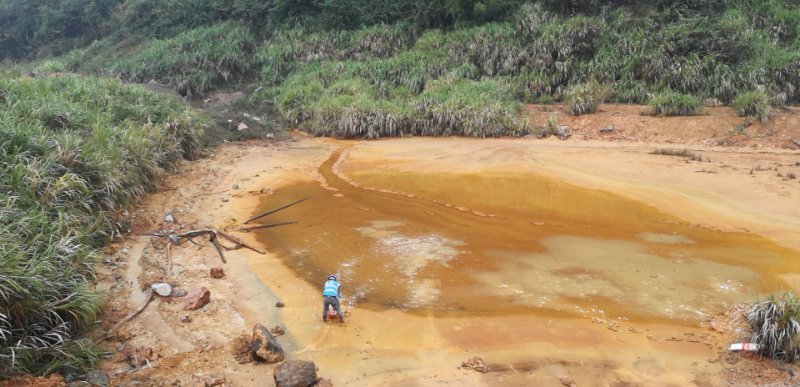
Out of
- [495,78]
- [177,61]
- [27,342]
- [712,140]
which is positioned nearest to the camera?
[27,342]

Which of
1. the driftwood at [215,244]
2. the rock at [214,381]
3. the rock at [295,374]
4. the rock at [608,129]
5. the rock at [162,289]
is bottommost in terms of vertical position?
the driftwood at [215,244]

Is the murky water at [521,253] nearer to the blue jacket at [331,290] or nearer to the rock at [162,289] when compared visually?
the blue jacket at [331,290]

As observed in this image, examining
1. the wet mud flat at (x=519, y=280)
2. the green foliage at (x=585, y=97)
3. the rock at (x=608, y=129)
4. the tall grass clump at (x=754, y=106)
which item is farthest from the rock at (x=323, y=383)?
the tall grass clump at (x=754, y=106)

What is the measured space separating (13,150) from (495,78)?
46.3ft

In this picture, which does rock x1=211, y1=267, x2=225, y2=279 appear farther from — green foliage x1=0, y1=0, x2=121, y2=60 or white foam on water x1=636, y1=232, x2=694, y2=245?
green foliage x1=0, y1=0, x2=121, y2=60

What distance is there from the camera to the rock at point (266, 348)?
17.2 feet

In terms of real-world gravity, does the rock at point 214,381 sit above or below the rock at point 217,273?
above

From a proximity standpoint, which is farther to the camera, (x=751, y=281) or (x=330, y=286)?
(x=751, y=281)

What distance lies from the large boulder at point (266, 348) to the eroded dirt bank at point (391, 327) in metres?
0.11

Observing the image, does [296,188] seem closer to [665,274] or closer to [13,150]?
[13,150]

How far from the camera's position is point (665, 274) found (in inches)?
280

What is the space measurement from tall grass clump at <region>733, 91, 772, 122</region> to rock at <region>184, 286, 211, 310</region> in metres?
13.6

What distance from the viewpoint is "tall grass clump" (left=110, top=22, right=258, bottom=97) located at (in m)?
21.3

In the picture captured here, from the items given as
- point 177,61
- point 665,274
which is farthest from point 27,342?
point 177,61
